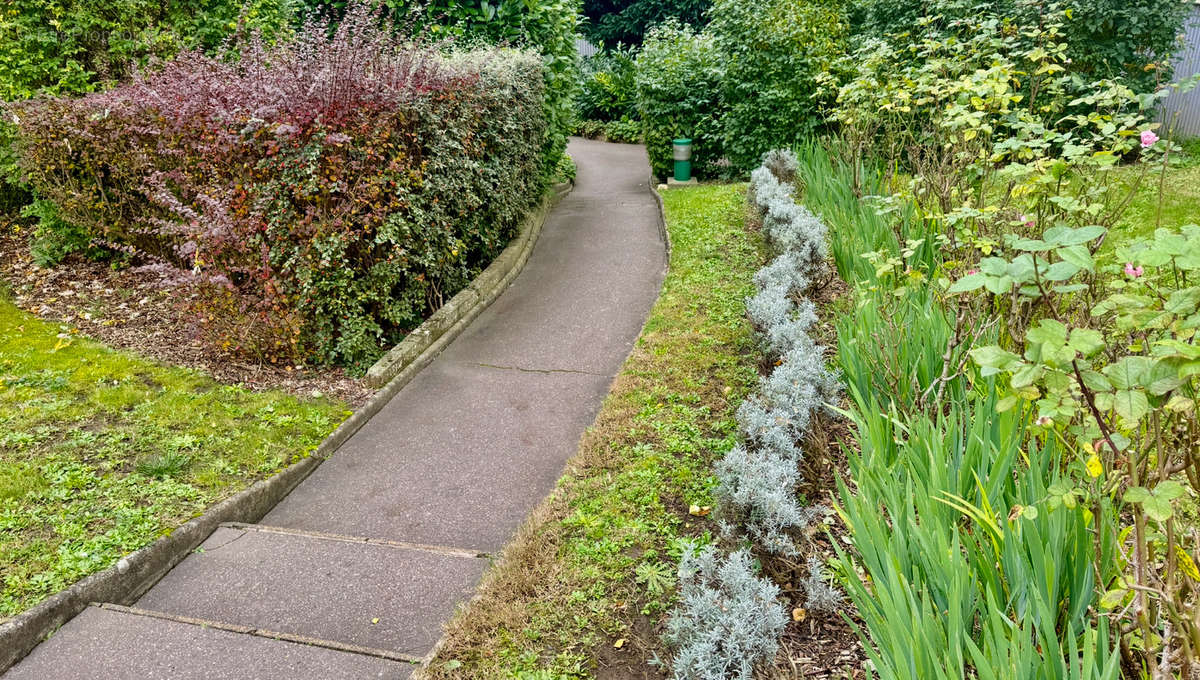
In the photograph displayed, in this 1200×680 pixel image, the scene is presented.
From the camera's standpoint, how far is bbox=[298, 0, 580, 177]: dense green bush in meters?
10.6

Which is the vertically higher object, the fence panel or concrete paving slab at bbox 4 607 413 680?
the fence panel

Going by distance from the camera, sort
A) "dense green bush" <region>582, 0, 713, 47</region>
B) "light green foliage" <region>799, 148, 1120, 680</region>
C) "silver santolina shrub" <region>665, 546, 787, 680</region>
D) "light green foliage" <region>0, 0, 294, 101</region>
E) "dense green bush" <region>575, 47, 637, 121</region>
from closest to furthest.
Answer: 1. "light green foliage" <region>799, 148, 1120, 680</region>
2. "silver santolina shrub" <region>665, 546, 787, 680</region>
3. "light green foliage" <region>0, 0, 294, 101</region>
4. "dense green bush" <region>575, 47, 637, 121</region>
5. "dense green bush" <region>582, 0, 713, 47</region>

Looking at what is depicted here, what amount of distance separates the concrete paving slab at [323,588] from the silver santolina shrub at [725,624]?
1174 millimetres

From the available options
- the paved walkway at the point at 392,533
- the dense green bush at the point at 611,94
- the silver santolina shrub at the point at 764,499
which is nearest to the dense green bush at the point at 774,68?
the paved walkway at the point at 392,533

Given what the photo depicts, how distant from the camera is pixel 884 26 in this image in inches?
502

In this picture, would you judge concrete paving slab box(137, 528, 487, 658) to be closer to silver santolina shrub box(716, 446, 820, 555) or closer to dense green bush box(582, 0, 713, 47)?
silver santolina shrub box(716, 446, 820, 555)

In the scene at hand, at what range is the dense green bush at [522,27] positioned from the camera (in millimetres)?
10648

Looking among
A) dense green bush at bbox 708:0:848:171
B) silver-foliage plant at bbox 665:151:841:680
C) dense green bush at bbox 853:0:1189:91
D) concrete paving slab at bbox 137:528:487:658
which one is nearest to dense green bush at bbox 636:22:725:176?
dense green bush at bbox 708:0:848:171

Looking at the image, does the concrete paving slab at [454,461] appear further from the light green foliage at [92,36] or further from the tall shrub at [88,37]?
the light green foliage at [92,36]

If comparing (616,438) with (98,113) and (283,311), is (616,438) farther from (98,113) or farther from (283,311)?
(98,113)

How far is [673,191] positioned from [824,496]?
892 centimetres

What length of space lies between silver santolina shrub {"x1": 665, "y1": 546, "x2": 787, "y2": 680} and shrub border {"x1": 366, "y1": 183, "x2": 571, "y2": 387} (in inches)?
140

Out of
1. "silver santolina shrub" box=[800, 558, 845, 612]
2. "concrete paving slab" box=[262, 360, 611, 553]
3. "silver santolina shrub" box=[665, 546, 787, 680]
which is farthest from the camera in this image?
"concrete paving slab" box=[262, 360, 611, 553]

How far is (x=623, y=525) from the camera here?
12.1 ft
